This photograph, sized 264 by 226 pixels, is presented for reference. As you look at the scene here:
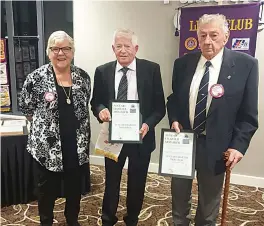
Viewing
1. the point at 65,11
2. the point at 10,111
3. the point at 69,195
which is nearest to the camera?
the point at 69,195

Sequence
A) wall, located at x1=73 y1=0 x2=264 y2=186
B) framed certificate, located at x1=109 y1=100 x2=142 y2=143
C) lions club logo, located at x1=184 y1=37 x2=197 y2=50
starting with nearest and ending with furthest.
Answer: framed certificate, located at x1=109 y1=100 x2=142 y2=143 < lions club logo, located at x1=184 y1=37 x2=197 y2=50 < wall, located at x1=73 y1=0 x2=264 y2=186

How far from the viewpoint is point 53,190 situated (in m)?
2.10

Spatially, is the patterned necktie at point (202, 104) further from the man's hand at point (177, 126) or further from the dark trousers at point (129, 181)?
the dark trousers at point (129, 181)

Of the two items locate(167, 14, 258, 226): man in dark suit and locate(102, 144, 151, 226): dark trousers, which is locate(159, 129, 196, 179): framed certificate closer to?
locate(167, 14, 258, 226): man in dark suit

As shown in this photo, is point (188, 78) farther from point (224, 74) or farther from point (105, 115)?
point (105, 115)

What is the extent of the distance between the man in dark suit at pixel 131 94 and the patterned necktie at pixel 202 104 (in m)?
0.32

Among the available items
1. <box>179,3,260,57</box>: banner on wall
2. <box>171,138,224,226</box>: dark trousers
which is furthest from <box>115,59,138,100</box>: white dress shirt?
<box>179,3,260,57</box>: banner on wall

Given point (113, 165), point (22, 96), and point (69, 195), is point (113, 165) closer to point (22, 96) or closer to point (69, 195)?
point (69, 195)

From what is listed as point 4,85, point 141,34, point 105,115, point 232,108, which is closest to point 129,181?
point 105,115

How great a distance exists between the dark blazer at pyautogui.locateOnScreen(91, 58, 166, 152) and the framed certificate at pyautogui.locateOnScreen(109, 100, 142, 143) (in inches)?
2.8

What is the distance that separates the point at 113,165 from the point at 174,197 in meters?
0.46

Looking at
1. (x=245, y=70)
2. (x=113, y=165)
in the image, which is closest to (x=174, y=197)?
(x=113, y=165)

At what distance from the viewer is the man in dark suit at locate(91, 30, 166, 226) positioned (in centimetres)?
186

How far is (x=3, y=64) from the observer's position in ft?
12.4
